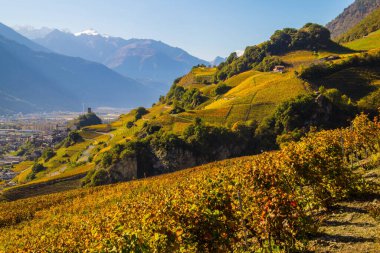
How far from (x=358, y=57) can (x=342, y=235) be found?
119112 mm

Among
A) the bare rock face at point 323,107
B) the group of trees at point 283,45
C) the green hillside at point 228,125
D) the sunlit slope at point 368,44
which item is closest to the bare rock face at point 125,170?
the green hillside at point 228,125

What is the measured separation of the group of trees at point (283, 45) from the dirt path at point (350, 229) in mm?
149245

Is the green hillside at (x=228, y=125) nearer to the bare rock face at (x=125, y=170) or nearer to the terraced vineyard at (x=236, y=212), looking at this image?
the bare rock face at (x=125, y=170)

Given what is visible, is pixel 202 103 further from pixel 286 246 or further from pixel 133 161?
pixel 286 246

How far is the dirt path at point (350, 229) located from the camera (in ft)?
61.6

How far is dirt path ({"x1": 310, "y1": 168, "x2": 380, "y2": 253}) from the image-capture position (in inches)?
739

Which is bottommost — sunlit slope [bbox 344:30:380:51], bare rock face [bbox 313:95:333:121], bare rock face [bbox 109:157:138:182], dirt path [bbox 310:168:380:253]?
bare rock face [bbox 109:157:138:182]

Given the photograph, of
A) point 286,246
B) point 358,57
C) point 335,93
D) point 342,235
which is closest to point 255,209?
point 286,246

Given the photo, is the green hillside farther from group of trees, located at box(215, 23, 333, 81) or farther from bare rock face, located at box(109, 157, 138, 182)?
group of trees, located at box(215, 23, 333, 81)

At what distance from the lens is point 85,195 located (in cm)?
6631

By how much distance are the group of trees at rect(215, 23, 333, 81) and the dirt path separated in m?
149

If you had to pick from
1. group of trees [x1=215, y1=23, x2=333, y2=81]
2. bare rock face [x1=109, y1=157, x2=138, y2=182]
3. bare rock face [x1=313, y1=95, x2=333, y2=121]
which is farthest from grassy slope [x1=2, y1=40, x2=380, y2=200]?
group of trees [x1=215, y1=23, x2=333, y2=81]

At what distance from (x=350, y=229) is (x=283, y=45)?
17840cm

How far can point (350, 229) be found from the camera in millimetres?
21016
